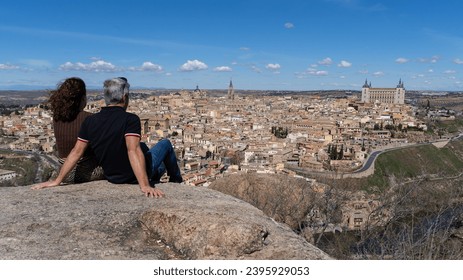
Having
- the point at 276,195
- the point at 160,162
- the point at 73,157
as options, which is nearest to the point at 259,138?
the point at 276,195

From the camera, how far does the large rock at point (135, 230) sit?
9.04 feet

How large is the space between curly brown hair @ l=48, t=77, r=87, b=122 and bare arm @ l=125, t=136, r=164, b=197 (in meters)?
0.69

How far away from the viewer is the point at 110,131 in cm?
→ 363

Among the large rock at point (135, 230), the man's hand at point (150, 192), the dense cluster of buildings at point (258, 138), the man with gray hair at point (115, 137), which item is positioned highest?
the man with gray hair at point (115, 137)

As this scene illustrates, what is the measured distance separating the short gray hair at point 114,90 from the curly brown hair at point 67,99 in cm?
34

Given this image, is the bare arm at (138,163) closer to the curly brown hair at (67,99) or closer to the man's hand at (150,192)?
the man's hand at (150,192)

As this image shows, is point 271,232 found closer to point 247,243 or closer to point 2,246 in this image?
point 247,243

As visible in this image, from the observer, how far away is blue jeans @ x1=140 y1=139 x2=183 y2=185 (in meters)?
4.06

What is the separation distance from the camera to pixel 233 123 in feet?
237

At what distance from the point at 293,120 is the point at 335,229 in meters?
63.1

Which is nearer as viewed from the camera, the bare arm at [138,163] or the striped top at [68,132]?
the bare arm at [138,163]

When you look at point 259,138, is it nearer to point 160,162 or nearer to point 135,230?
point 160,162

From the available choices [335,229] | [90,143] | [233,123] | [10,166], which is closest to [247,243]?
[90,143]

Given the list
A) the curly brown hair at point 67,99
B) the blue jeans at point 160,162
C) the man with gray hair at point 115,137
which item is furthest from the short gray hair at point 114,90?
the blue jeans at point 160,162
